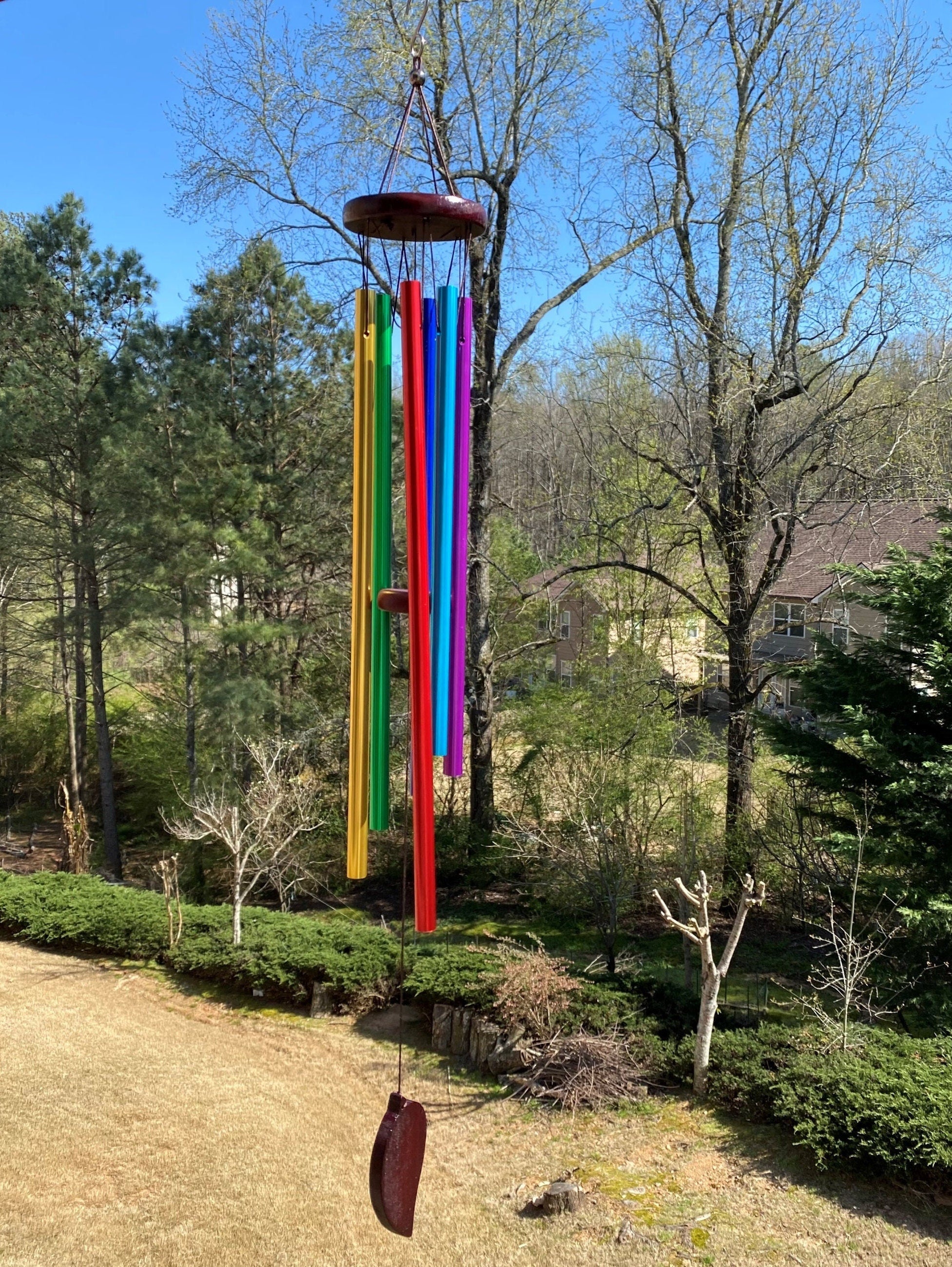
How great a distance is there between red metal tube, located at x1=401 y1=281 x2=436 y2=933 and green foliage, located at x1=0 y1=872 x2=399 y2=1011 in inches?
307

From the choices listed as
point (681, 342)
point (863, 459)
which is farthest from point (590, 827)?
point (681, 342)

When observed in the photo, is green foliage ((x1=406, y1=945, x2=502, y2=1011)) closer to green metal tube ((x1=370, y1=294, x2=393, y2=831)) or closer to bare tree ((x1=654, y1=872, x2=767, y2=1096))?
bare tree ((x1=654, y1=872, x2=767, y2=1096))

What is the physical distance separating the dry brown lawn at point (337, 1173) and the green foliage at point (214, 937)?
0.68 metres

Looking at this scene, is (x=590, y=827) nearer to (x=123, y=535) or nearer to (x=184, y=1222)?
(x=184, y=1222)

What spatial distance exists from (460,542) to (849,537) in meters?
9.30

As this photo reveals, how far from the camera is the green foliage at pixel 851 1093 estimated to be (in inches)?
269

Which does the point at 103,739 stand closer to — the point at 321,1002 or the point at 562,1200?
the point at 321,1002

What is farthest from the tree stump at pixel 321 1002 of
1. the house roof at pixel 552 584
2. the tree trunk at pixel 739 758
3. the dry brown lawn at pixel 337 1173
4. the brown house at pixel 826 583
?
the brown house at pixel 826 583

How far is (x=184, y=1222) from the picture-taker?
7.03m

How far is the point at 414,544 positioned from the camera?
336 centimetres

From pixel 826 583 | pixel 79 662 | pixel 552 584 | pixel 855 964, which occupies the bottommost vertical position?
pixel 855 964

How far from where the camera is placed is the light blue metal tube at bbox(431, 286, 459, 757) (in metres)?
3.58

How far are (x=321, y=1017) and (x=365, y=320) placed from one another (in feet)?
29.2

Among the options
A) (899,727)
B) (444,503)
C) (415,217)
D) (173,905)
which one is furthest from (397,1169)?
(173,905)
